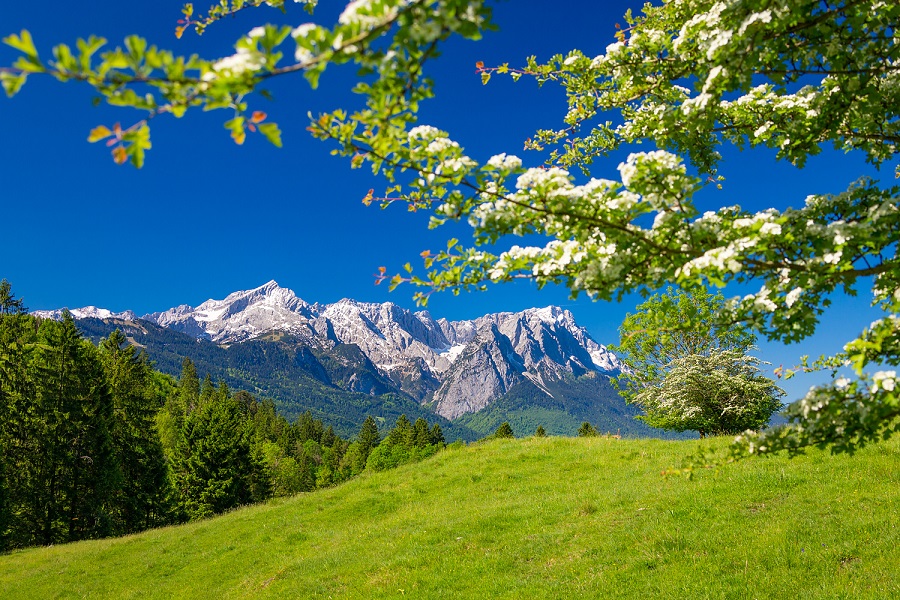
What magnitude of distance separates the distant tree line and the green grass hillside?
13601mm

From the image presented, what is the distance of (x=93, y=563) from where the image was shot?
70.3 feet

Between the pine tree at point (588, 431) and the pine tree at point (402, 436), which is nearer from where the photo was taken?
the pine tree at point (588, 431)

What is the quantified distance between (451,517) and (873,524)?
A: 36.3 feet

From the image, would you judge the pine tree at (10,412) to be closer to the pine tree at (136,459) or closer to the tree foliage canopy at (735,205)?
the pine tree at (136,459)

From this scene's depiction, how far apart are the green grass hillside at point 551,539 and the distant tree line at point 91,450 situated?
13.6 meters

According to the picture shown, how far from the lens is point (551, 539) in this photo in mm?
12695

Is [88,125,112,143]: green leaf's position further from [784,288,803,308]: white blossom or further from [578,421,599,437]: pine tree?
[578,421,599,437]: pine tree

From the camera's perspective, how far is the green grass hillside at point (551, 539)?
9.53 metres

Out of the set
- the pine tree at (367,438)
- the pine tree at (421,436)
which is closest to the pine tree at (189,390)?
the pine tree at (367,438)

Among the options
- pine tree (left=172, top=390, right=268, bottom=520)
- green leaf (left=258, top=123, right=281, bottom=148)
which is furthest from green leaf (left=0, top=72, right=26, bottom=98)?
pine tree (left=172, top=390, right=268, bottom=520)

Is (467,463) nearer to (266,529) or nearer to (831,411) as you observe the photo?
(266,529)

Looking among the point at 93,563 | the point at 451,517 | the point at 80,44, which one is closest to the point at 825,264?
the point at 80,44

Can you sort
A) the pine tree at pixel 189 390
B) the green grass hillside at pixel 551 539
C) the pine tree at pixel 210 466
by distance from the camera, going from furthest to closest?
the pine tree at pixel 189 390
the pine tree at pixel 210 466
the green grass hillside at pixel 551 539

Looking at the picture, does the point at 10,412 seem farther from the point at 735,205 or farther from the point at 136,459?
the point at 735,205
